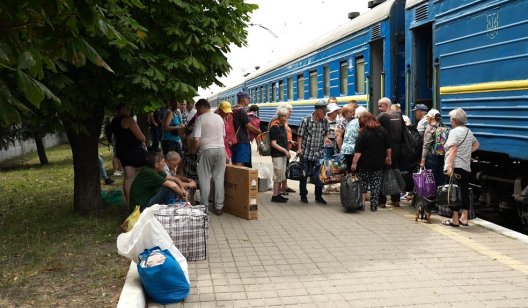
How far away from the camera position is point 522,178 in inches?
282

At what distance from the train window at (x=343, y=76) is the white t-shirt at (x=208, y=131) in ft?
20.5

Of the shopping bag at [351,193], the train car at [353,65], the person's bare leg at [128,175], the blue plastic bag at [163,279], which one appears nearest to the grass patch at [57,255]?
the blue plastic bag at [163,279]

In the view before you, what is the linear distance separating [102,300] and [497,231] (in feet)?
16.0

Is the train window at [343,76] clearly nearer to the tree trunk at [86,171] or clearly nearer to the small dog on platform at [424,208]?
the small dog on platform at [424,208]

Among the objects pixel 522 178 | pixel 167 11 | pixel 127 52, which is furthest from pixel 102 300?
pixel 522 178

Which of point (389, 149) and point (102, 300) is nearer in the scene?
point (102, 300)

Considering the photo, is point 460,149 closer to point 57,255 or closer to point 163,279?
point 163,279

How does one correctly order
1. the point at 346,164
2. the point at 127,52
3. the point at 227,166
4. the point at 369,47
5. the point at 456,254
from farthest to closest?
1. the point at 369,47
2. the point at 346,164
3. the point at 227,166
4. the point at 127,52
5. the point at 456,254

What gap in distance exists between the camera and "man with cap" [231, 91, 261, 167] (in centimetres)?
930

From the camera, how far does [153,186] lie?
6.93 m

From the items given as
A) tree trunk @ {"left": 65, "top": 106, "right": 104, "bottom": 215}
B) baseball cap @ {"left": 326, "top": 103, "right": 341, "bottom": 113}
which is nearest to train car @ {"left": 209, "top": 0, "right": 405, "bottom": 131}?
baseball cap @ {"left": 326, "top": 103, "right": 341, "bottom": 113}

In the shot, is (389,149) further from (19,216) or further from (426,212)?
(19,216)

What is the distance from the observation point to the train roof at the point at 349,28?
37.2 feet

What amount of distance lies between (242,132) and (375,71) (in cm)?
395
